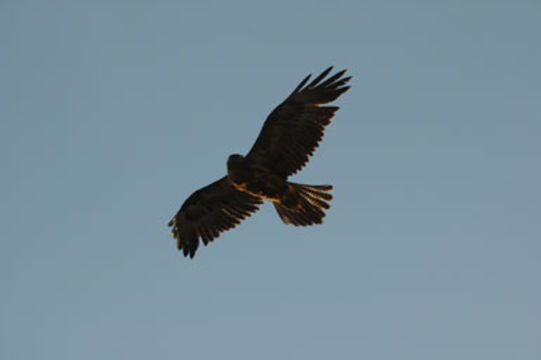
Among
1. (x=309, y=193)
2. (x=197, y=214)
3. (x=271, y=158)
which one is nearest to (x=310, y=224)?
(x=309, y=193)

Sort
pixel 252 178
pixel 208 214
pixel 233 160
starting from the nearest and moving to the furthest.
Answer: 1. pixel 233 160
2. pixel 252 178
3. pixel 208 214

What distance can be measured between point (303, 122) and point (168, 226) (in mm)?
3364

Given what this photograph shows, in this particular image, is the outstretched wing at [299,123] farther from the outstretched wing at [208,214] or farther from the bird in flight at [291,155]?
the outstretched wing at [208,214]

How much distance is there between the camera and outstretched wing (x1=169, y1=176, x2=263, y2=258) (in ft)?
40.8

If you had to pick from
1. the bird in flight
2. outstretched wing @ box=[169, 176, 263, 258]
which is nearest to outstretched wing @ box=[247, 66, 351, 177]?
the bird in flight

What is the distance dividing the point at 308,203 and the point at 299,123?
53.2 inches

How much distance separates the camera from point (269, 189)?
450 inches

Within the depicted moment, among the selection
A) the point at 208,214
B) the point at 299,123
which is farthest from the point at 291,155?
the point at 208,214

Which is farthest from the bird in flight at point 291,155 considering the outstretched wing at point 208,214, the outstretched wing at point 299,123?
the outstretched wing at point 208,214

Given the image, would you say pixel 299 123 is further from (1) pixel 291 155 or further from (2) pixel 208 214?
(2) pixel 208 214

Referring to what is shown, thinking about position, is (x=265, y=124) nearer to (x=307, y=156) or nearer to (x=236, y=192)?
(x=307, y=156)

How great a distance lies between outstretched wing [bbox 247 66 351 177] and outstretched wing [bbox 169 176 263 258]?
1296mm

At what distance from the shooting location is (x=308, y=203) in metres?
11.6

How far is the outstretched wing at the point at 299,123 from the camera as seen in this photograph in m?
11.2
